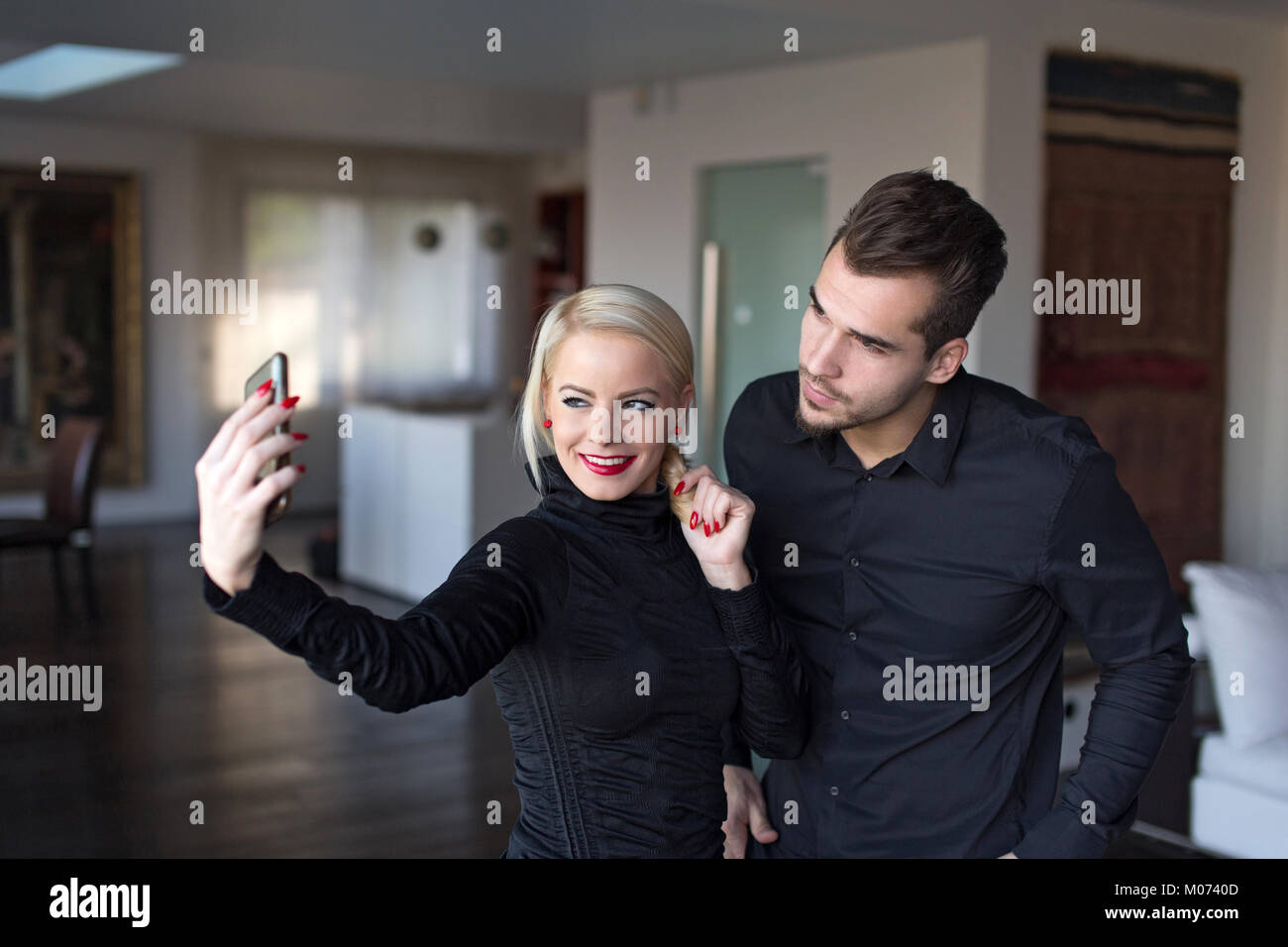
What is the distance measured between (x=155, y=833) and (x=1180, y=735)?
296 centimetres

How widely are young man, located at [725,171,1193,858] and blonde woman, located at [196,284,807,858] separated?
0.85 feet

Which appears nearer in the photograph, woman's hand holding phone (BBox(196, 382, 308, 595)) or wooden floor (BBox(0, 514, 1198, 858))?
woman's hand holding phone (BBox(196, 382, 308, 595))

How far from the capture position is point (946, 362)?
1613 millimetres

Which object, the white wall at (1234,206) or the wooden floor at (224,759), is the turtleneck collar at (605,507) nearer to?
the wooden floor at (224,759)

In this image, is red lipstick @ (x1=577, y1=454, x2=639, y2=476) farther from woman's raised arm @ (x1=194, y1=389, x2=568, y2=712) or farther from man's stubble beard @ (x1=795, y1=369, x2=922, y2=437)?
man's stubble beard @ (x1=795, y1=369, x2=922, y2=437)

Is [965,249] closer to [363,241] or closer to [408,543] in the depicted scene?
[408,543]

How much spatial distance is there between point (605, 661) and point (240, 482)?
438 millimetres

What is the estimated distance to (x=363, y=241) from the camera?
11.0 metres

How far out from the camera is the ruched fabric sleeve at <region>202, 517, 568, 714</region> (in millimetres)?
1101

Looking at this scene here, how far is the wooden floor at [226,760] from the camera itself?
390 centimetres

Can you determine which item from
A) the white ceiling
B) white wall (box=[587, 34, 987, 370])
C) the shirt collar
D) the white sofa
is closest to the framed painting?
the white ceiling

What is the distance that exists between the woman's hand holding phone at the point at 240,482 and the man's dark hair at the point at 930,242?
736mm

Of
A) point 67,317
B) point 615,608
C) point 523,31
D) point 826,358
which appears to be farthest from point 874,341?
point 67,317

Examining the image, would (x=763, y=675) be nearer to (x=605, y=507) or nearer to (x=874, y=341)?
(x=605, y=507)
